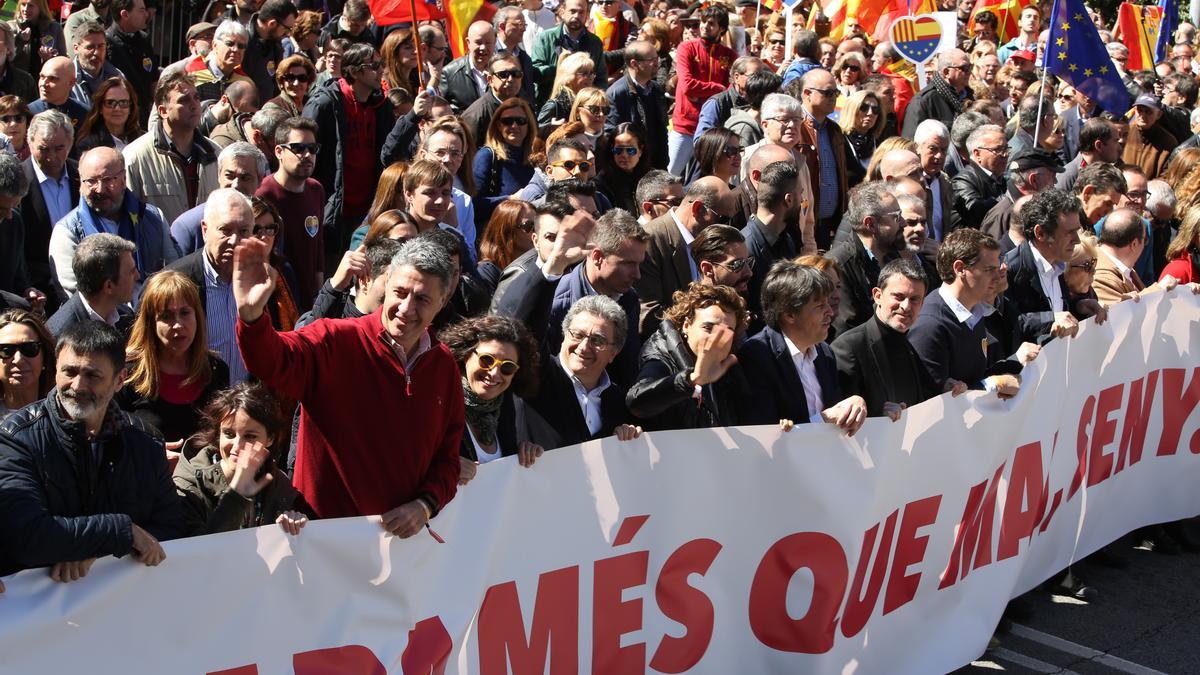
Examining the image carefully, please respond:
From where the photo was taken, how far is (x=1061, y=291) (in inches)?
326

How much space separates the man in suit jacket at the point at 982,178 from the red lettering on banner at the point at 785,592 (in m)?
5.04

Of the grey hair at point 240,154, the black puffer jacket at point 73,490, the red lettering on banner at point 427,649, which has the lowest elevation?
the red lettering on banner at point 427,649

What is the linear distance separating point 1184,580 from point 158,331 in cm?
545

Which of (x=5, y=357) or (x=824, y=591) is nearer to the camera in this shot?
(x=5, y=357)

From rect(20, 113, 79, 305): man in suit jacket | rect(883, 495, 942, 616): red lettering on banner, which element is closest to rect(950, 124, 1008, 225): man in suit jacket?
rect(883, 495, 942, 616): red lettering on banner

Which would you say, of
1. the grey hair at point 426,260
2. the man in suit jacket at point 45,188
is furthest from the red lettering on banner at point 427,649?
the man in suit jacket at point 45,188

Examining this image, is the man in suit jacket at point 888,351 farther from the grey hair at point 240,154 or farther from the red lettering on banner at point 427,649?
the grey hair at point 240,154

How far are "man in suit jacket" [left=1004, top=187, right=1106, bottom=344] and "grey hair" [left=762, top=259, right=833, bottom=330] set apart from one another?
2230 mm

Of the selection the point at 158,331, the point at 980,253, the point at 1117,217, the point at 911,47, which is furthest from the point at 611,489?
the point at 911,47

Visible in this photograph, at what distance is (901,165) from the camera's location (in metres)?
9.43

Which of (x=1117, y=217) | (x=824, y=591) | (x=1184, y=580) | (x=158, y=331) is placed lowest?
(x=1184, y=580)

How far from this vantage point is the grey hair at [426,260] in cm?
458

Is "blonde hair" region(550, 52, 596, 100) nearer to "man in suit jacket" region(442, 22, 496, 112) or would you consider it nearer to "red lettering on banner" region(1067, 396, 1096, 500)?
"man in suit jacket" region(442, 22, 496, 112)

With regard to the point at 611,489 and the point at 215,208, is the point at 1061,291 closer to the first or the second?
the point at 611,489
